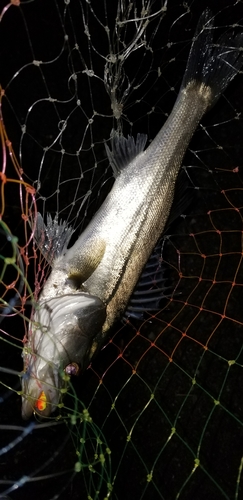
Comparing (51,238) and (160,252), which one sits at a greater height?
(51,238)

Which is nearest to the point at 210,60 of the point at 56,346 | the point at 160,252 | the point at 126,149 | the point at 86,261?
the point at 126,149

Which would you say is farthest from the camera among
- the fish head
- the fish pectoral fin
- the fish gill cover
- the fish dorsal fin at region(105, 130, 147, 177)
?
the fish gill cover

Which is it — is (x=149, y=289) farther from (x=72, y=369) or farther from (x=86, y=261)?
(x=72, y=369)

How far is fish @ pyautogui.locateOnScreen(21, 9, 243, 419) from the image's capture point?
4.96ft

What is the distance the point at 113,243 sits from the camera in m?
1.64

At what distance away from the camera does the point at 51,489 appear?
1918mm

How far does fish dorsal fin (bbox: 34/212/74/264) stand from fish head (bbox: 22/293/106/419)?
19cm

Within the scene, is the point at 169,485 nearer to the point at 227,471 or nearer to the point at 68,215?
the point at 227,471

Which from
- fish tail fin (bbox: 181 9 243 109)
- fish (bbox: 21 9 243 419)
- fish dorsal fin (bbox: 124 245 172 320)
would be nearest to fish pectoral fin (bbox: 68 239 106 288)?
fish (bbox: 21 9 243 419)

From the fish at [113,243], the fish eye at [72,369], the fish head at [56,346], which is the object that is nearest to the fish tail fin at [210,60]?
the fish at [113,243]

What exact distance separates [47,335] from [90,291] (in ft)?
0.75

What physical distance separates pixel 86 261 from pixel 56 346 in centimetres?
31

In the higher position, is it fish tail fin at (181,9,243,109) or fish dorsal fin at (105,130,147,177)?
fish tail fin at (181,9,243,109)

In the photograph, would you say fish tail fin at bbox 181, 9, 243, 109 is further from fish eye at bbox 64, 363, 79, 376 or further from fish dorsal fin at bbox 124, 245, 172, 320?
fish eye at bbox 64, 363, 79, 376
